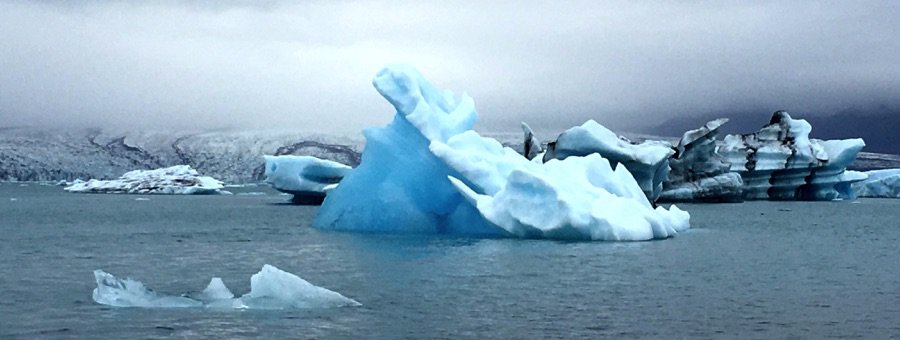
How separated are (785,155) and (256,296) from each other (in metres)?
35.2

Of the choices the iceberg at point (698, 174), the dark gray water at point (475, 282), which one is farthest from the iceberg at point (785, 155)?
the dark gray water at point (475, 282)

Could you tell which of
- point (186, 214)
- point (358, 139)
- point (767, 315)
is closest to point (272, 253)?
point (767, 315)

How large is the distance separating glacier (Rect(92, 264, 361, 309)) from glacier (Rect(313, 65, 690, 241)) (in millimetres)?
8515

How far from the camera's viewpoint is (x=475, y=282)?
14.1 m

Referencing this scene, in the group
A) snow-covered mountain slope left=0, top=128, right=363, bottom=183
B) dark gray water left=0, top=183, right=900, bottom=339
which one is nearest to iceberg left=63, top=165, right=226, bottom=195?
snow-covered mountain slope left=0, top=128, right=363, bottom=183

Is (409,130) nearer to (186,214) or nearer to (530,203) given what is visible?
(530,203)

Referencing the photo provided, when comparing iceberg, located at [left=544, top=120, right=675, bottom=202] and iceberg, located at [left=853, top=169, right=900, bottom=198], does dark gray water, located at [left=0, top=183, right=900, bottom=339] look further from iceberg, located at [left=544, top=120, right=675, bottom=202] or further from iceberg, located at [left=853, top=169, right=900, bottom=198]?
iceberg, located at [left=853, top=169, right=900, bottom=198]

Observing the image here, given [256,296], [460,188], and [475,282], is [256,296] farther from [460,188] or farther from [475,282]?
[460,188]

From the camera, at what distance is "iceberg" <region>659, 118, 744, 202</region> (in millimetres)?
41469

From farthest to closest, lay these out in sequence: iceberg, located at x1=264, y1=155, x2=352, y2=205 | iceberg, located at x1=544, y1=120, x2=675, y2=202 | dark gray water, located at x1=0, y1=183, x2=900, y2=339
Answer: iceberg, located at x1=264, y1=155, x2=352, y2=205 < iceberg, located at x1=544, y1=120, x2=675, y2=202 < dark gray water, located at x1=0, y1=183, x2=900, y2=339

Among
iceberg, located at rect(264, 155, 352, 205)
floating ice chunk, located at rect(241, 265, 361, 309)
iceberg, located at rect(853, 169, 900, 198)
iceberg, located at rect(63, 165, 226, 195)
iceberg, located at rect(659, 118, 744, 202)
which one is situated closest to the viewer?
floating ice chunk, located at rect(241, 265, 361, 309)

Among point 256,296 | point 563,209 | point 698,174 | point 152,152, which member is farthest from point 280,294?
point 152,152

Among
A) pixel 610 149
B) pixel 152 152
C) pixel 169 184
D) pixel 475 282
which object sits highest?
pixel 610 149

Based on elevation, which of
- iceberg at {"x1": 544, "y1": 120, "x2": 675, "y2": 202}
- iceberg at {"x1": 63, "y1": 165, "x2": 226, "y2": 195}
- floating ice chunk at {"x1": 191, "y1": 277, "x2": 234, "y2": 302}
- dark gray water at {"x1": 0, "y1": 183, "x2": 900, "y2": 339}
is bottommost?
iceberg at {"x1": 63, "y1": 165, "x2": 226, "y2": 195}
